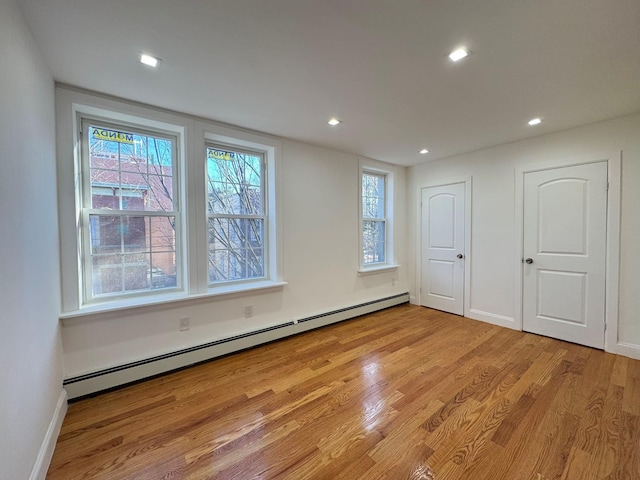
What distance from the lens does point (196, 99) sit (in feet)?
7.33

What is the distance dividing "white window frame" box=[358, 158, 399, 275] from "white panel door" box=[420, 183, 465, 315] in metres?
0.51

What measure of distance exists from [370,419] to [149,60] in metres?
2.77

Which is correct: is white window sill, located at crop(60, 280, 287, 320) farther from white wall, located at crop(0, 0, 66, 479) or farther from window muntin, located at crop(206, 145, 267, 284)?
white wall, located at crop(0, 0, 66, 479)

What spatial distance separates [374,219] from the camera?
4.29 meters

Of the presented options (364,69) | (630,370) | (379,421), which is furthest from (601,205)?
(379,421)

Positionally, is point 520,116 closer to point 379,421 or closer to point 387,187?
point 387,187

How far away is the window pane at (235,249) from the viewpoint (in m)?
2.85

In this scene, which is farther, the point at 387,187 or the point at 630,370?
the point at 387,187

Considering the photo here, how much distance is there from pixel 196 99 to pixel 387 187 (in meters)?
3.16

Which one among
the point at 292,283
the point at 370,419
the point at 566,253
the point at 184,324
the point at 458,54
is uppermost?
the point at 458,54

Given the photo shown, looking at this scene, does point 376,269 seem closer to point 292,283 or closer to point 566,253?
point 292,283

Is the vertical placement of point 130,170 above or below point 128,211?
above

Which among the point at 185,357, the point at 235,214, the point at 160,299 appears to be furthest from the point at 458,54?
the point at 185,357

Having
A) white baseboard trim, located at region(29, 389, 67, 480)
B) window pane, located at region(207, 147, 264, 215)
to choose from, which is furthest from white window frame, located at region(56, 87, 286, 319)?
white baseboard trim, located at region(29, 389, 67, 480)
